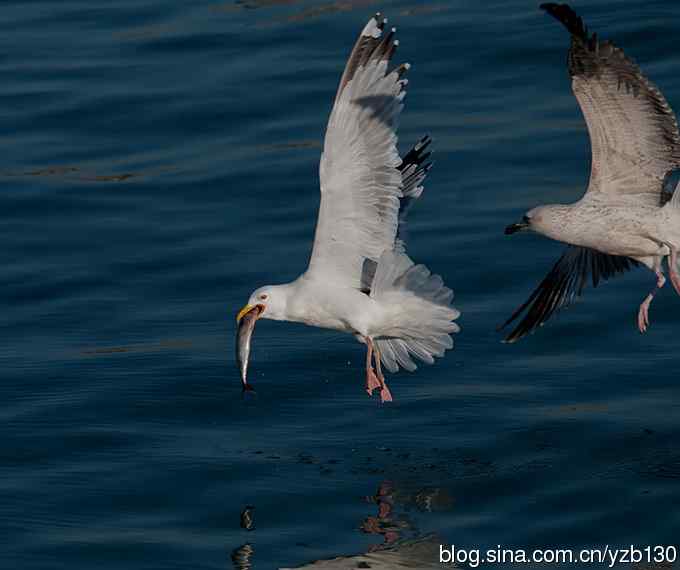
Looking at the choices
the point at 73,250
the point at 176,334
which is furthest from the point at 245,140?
the point at 176,334

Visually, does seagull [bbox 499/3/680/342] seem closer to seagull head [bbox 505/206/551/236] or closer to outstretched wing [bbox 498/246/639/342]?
seagull head [bbox 505/206/551/236]

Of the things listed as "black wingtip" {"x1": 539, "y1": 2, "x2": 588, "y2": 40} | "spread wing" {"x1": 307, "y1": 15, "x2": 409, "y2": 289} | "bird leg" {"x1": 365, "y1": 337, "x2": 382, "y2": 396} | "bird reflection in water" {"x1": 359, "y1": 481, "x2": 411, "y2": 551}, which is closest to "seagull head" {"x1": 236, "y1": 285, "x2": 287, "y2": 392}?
"spread wing" {"x1": 307, "y1": 15, "x2": 409, "y2": 289}

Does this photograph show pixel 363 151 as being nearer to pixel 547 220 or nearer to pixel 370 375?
pixel 370 375

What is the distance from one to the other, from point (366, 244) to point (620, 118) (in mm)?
1679

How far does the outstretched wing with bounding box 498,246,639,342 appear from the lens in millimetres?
11727

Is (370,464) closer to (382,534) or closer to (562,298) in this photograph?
(382,534)

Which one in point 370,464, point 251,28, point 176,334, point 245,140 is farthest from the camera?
point 251,28

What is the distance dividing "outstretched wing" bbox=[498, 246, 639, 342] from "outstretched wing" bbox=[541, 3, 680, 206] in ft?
4.61

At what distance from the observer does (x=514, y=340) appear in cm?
1169

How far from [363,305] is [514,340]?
7.38 ft

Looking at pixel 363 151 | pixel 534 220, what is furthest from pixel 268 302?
pixel 534 220

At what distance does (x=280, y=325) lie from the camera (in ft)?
41.8

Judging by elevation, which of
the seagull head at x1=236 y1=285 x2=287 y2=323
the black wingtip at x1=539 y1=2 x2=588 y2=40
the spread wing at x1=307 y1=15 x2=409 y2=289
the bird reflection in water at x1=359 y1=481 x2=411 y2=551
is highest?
the black wingtip at x1=539 y1=2 x2=588 y2=40


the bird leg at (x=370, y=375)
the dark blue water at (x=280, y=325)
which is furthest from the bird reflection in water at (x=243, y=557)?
the bird leg at (x=370, y=375)
